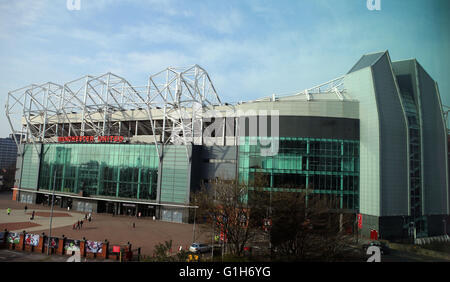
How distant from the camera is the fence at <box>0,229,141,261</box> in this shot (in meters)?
24.1

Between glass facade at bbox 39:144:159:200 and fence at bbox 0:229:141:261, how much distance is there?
83.0 ft

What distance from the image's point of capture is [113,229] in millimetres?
38156

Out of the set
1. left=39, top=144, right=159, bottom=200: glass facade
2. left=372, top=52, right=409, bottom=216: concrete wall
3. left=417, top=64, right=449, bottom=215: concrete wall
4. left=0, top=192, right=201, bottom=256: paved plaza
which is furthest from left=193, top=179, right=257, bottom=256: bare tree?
left=417, top=64, right=449, bottom=215: concrete wall

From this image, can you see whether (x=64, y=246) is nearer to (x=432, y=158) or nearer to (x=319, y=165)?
(x=319, y=165)

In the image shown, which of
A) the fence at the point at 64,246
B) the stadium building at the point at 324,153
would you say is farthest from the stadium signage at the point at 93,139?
the fence at the point at 64,246

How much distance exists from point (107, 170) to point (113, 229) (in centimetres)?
1843

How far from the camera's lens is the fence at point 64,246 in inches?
949

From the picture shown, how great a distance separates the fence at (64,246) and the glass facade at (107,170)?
25286 millimetres

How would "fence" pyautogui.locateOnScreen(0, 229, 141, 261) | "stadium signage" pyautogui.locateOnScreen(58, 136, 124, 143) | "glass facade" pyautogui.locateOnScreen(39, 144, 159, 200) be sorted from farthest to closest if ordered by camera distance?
"stadium signage" pyautogui.locateOnScreen(58, 136, 124, 143), "glass facade" pyautogui.locateOnScreen(39, 144, 159, 200), "fence" pyautogui.locateOnScreen(0, 229, 141, 261)

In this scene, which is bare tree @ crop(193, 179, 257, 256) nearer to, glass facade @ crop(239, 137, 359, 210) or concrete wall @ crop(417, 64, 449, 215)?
glass facade @ crop(239, 137, 359, 210)

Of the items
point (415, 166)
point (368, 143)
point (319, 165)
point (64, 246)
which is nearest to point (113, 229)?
point (64, 246)

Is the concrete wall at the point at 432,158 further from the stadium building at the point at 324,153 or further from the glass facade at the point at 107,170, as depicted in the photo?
the glass facade at the point at 107,170

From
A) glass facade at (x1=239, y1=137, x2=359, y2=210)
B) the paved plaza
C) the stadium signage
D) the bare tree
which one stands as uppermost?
the stadium signage
